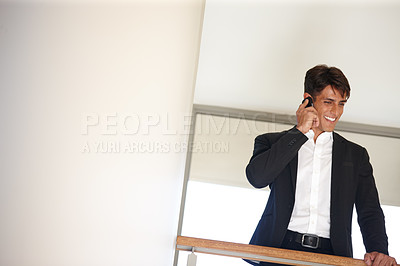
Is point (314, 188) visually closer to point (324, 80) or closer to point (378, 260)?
point (378, 260)

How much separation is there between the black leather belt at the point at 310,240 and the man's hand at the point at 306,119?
0.37 m

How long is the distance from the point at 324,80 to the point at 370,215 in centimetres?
63

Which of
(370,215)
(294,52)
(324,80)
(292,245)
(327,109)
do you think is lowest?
(292,245)

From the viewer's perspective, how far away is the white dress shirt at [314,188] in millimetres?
1390

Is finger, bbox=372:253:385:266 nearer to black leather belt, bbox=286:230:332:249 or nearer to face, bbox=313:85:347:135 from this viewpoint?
black leather belt, bbox=286:230:332:249

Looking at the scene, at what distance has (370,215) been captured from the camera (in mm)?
1407

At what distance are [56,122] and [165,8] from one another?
0.43 feet

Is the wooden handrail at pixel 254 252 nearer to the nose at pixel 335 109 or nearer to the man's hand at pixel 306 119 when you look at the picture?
the man's hand at pixel 306 119

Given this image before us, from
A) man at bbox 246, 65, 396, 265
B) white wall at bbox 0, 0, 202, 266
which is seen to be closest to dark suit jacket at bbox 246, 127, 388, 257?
man at bbox 246, 65, 396, 265

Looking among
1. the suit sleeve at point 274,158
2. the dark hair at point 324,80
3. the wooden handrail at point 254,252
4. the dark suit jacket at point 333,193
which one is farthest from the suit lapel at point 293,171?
the wooden handrail at point 254,252

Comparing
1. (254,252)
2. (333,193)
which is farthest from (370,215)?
(254,252)

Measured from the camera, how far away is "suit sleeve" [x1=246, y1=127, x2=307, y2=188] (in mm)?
1354

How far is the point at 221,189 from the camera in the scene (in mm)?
1768

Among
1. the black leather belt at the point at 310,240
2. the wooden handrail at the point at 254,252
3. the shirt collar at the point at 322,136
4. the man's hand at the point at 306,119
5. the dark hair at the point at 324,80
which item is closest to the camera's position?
the wooden handrail at the point at 254,252
